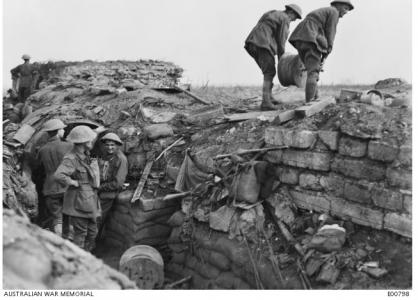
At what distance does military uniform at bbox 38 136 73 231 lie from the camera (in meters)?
7.26

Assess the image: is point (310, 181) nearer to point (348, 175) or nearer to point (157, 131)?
point (348, 175)

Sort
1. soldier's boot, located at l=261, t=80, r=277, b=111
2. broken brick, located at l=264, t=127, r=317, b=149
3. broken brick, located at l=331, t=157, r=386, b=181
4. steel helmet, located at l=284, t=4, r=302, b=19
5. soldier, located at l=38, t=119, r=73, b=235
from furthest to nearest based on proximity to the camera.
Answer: soldier's boot, located at l=261, t=80, r=277, b=111 → steel helmet, located at l=284, t=4, r=302, b=19 → soldier, located at l=38, t=119, r=73, b=235 → broken brick, located at l=264, t=127, r=317, b=149 → broken brick, located at l=331, t=157, r=386, b=181

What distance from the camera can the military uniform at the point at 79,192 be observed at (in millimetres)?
6391

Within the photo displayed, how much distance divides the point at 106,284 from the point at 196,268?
283cm

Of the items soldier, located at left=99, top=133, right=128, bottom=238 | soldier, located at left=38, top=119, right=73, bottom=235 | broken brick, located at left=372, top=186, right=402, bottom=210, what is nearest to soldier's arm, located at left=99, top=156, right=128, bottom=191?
soldier, located at left=99, top=133, right=128, bottom=238

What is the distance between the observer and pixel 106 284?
413 cm

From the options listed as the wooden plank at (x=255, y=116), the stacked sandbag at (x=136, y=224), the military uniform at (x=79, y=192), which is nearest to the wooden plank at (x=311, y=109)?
the wooden plank at (x=255, y=116)

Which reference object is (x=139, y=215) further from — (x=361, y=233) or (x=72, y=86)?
(x=72, y=86)

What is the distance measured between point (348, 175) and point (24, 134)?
5.72 metres

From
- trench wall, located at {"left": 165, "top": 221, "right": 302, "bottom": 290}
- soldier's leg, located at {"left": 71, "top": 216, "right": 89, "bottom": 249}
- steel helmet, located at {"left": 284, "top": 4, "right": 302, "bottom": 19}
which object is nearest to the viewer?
trench wall, located at {"left": 165, "top": 221, "right": 302, "bottom": 290}

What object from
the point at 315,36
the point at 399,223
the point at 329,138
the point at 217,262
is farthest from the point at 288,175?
the point at 315,36

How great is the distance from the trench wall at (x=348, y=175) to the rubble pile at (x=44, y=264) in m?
2.82

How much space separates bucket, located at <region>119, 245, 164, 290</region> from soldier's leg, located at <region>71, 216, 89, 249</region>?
0.70 m

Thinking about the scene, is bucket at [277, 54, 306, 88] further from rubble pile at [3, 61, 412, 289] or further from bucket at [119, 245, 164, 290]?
bucket at [119, 245, 164, 290]
